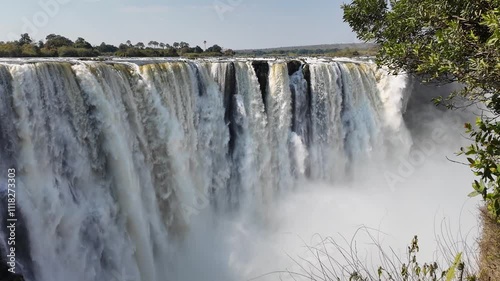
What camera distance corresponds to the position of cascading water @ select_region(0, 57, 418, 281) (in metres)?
7.36

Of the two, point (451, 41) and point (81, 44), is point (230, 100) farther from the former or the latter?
point (81, 44)

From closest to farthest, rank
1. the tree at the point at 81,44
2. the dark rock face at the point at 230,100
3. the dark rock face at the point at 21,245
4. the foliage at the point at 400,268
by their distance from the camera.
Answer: the foliage at the point at 400,268 < the dark rock face at the point at 21,245 < the dark rock face at the point at 230,100 < the tree at the point at 81,44

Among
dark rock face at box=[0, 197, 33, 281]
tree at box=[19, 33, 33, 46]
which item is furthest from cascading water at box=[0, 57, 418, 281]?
tree at box=[19, 33, 33, 46]

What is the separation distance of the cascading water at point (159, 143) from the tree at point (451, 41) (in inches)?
220

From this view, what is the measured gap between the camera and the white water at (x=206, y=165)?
7.54 meters

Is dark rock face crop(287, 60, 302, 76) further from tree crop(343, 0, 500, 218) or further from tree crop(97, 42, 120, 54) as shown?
tree crop(97, 42, 120, 54)

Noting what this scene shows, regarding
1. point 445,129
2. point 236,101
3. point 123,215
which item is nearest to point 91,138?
point 123,215

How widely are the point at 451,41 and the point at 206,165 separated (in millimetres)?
Result: 8471

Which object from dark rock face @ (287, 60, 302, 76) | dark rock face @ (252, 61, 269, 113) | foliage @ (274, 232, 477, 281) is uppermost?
dark rock face @ (287, 60, 302, 76)

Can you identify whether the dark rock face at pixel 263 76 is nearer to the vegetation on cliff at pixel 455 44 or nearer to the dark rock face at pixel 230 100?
the dark rock face at pixel 230 100

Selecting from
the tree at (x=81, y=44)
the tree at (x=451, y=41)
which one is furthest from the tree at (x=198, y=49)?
the tree at (x=451, y=41)

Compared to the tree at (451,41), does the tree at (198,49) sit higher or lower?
higher

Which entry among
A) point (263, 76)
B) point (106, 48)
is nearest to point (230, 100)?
point (263, 76)

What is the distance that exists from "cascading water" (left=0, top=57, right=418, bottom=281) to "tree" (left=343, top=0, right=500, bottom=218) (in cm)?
559
